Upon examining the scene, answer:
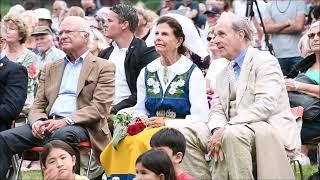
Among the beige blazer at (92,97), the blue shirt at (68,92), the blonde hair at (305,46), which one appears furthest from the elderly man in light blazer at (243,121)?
the blonde hair at (305,46)

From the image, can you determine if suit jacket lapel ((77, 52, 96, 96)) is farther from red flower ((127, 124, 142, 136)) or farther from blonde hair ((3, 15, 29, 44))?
blonde hair ((3, 15, 29, 44))

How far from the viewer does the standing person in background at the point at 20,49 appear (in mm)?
10430

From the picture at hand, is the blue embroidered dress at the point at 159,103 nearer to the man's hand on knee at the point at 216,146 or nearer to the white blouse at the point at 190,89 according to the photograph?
the white blouse at the point at 190,89

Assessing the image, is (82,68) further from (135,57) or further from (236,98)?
(236,98)

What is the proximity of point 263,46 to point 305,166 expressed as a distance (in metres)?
2.96

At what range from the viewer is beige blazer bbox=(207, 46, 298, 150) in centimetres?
780

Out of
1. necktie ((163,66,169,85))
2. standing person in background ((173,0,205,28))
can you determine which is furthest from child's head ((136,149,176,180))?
standing person in background ((173,0,205,28))

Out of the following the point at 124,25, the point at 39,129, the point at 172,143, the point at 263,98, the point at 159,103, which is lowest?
the point at 39,129

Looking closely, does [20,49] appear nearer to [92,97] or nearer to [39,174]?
[39,174]

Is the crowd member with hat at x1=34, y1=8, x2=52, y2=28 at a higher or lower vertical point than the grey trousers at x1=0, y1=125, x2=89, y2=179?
higher

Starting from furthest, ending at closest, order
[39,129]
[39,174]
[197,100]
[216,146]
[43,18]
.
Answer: [43,18]
[39,174]
[39,129]
[197,100]
[216,146]

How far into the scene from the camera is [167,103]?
844cm

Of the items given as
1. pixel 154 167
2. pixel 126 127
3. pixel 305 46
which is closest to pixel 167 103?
pixel 126 127

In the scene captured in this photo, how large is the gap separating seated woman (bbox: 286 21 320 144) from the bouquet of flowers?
1.55m
